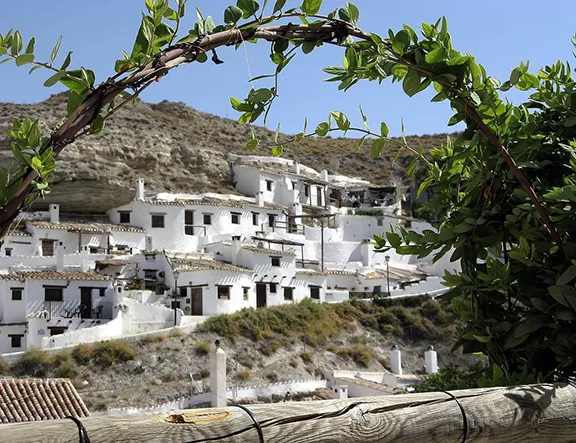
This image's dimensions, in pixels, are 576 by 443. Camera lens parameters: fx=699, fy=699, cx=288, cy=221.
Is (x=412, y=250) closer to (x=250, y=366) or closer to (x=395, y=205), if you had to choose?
(x=250, y=366)

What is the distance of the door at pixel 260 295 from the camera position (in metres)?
31.6

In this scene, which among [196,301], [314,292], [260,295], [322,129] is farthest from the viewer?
[314,292]

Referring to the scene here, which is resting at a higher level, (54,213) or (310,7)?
(54,213)

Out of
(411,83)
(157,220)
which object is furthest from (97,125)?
(157,220)

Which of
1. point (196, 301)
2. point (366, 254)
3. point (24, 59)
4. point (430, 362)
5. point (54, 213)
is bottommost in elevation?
point (430, 362)

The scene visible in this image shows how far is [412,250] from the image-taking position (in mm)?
2477

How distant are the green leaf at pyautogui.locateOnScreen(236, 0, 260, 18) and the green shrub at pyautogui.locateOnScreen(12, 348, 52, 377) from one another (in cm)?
2321

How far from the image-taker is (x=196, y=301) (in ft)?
97.2

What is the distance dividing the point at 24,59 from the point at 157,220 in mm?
34185

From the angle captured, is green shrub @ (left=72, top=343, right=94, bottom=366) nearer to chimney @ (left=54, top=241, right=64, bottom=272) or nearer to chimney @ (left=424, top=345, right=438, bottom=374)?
chimney @ (left=54, top=241, right=64, bottom=272)

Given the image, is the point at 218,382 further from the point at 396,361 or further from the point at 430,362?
the point at 430,362

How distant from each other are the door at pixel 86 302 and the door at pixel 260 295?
7.53 meters

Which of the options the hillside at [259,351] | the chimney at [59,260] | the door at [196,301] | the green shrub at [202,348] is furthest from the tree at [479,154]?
the chimney at [59,260]

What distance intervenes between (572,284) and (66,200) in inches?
1421
